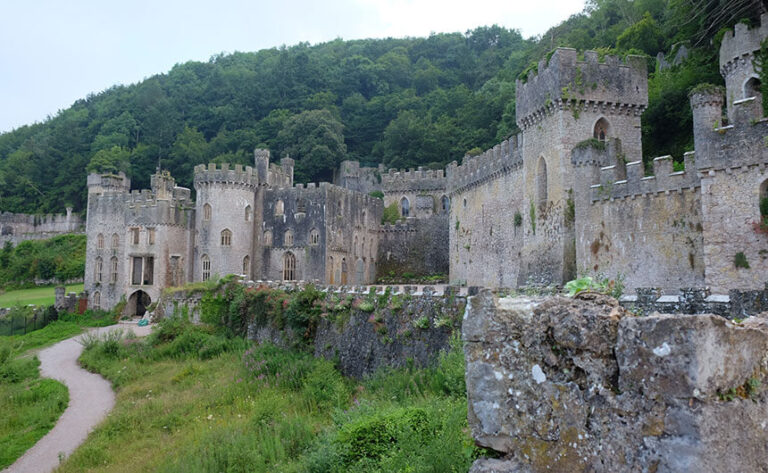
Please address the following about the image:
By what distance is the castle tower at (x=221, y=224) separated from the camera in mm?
41750

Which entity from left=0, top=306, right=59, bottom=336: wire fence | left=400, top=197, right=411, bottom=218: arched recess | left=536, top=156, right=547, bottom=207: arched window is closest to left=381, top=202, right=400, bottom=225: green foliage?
left=400, top=197, right=411, bottom=218: arched recess

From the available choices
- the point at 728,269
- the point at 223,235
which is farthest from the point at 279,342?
the point at 223,235

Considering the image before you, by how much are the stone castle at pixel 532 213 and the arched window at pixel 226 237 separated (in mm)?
104

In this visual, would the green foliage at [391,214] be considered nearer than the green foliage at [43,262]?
Yes

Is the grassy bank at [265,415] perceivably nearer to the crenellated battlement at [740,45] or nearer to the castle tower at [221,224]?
the castle tower at [221,224]

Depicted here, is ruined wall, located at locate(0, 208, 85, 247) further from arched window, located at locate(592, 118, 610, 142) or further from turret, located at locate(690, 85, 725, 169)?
turret, located at locate(690, 85, 725, 169)

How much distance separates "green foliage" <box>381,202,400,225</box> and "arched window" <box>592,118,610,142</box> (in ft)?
92.8

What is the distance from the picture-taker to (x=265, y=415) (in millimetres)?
14680

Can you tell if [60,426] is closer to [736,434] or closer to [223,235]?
[736,434]

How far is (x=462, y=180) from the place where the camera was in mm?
36375

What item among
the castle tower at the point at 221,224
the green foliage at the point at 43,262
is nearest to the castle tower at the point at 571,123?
the castle tower at the point at 221,224

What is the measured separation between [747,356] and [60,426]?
19.8m

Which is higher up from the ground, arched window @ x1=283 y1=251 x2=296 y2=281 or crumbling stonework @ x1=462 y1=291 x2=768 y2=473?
arched window @ x1=283 y1=251 x2=296 y2=281

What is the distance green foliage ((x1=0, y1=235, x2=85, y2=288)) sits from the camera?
57.2 metres
